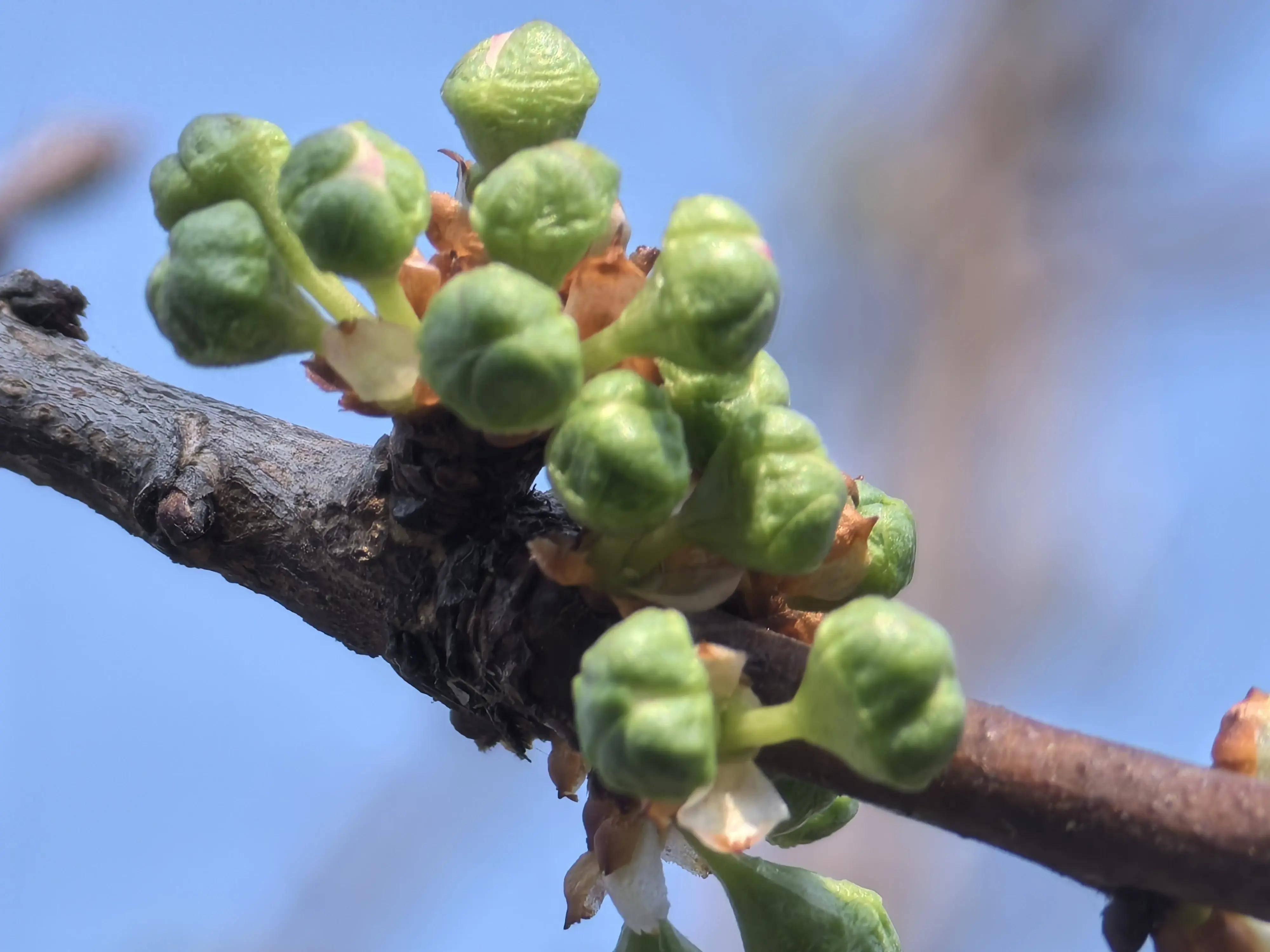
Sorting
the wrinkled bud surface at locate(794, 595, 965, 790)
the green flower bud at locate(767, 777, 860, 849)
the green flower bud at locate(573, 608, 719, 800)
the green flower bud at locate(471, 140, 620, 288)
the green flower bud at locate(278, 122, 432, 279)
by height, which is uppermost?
the green flower bud at locate(471, 140, 620, 288)

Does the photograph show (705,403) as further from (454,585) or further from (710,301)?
(454,585)

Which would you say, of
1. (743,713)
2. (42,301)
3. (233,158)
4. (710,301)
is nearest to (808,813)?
(743,713)

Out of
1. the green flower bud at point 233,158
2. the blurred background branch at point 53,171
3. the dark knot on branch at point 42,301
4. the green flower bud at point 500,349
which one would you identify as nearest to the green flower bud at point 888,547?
the green flower bud at point 500,349

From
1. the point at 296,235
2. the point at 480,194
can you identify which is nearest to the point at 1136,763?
the point at 480,194

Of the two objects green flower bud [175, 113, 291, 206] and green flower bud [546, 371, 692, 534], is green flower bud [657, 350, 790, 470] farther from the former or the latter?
green flower bud [175, 113, 291, 206]

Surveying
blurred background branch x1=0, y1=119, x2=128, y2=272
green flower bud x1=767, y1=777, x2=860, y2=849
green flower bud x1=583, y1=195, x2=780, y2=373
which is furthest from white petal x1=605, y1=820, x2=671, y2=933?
blurred background branch x1=0, y1=119, x2=128, y2=272

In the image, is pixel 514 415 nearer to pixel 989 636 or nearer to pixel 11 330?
pixel 11 330
